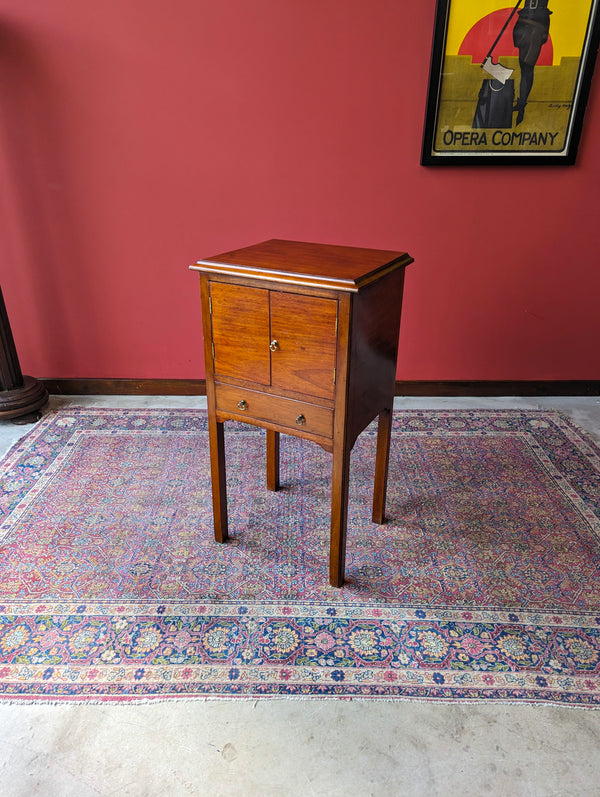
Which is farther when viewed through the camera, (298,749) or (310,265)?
(310,265)

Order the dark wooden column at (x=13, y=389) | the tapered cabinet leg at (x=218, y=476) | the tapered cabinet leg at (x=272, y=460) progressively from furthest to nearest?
the dark wooden column at (x=13, y=389) → the tapered cabinet leg at (x=272, y=460) → the tapered cabinet leg at (x=218, y=476)

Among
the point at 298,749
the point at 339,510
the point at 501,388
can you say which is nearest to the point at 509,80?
the point at 501,388

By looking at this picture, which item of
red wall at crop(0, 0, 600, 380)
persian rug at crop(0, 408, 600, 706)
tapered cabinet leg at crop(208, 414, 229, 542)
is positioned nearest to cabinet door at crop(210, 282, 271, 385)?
tapered cabinet leg at crop(208, 414, 229, 542)

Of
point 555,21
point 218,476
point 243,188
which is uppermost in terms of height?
point 555,21

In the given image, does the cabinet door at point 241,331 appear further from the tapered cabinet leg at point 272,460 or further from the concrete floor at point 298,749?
the concrete floor at point 298,749

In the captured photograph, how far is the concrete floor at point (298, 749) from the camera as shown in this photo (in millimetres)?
1257

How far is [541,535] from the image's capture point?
2.05m

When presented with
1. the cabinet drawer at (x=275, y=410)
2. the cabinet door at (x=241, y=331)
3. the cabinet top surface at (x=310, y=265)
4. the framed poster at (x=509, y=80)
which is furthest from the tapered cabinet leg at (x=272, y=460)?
the framed poster at (x=509, y=80)

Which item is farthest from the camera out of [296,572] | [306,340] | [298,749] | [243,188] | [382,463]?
[243,188]

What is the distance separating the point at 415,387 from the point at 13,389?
7.17ft

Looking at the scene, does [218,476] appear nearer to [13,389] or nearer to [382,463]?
[382,463]

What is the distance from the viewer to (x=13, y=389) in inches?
112

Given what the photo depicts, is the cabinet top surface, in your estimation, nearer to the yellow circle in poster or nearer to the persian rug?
the persian rug

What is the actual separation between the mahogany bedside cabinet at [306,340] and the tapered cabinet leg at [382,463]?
0.47ft
